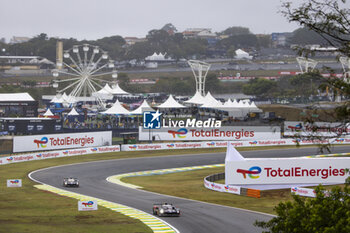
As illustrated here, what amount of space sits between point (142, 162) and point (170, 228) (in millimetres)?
34255

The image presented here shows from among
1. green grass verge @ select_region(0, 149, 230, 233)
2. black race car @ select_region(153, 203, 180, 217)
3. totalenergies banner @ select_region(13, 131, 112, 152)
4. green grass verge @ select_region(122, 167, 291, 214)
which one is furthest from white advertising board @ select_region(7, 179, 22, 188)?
totalenergies banner @ select_region(13, 131, 112, 152)

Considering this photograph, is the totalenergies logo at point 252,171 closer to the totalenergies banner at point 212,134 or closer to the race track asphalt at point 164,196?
the race track asphalt at point 164,196

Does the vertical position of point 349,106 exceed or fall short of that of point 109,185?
it exceeds it

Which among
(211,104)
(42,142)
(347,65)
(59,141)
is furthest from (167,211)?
(347,65)

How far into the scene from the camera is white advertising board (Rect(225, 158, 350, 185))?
42.8 m

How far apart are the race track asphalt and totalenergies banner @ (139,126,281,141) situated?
22.5ft

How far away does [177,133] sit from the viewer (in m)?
76.6

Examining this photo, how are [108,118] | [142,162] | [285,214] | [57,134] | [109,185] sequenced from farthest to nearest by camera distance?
[108,118], [57,134], [142,162], [109,185], [285,214]

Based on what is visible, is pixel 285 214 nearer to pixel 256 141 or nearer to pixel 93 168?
pixel 93 168

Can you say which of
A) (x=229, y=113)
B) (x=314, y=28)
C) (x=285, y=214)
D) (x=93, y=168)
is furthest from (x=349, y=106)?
(x=229, y=113)

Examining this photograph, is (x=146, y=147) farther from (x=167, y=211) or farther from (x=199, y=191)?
(x=167, y=211)

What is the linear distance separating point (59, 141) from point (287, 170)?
32.8m

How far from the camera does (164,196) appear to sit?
138 feet

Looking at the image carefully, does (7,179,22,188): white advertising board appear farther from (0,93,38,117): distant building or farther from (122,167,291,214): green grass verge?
(0,93,38,117): distant building
